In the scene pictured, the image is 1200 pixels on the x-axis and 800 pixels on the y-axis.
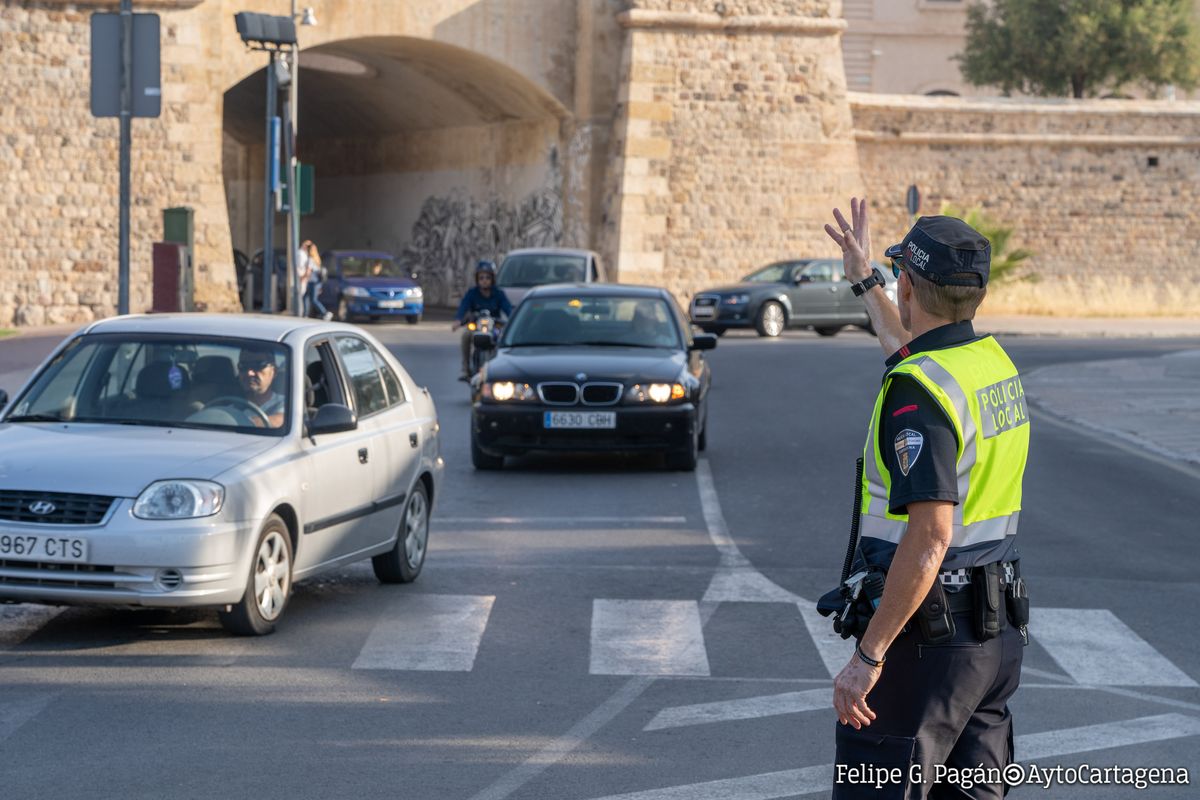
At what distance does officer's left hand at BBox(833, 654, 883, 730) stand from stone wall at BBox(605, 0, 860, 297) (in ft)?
121

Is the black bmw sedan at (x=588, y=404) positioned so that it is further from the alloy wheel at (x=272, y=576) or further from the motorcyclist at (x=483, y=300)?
the alloy wheel at (x=272, y=576)

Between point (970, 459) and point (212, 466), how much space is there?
15.2ft

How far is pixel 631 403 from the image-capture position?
14.6m

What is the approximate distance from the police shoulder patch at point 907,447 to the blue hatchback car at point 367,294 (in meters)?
33.3

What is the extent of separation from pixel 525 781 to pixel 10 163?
32374mm

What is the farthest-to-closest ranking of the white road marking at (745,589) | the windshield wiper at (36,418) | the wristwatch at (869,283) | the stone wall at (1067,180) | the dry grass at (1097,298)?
the stone wall at (1067,180) → the dry grass at (1097,298) → the white road marking at (745,589) → the windshield wiper at (36,418) → the wristwatch at (869,283)

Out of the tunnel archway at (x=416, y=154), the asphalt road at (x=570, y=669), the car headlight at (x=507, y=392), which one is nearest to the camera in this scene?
the asphalt road at (x=570, y=669)

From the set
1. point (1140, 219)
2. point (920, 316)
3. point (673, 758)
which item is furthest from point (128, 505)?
point (1140, 219)

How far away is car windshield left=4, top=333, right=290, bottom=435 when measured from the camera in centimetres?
850

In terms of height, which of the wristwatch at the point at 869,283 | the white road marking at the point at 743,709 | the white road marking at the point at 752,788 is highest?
the wristwatch at the point at 869,283

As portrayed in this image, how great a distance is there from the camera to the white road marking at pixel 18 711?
632 centimetres

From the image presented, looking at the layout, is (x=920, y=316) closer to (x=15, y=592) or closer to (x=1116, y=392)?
(x=15, y=592)

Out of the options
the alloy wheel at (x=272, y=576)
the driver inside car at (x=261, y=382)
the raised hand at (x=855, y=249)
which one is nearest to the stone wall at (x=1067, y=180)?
the driver inside car at (x=261, y=382)

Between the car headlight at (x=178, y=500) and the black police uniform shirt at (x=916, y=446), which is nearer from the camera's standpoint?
the black police uniform shirt at (x=916, y=446)
